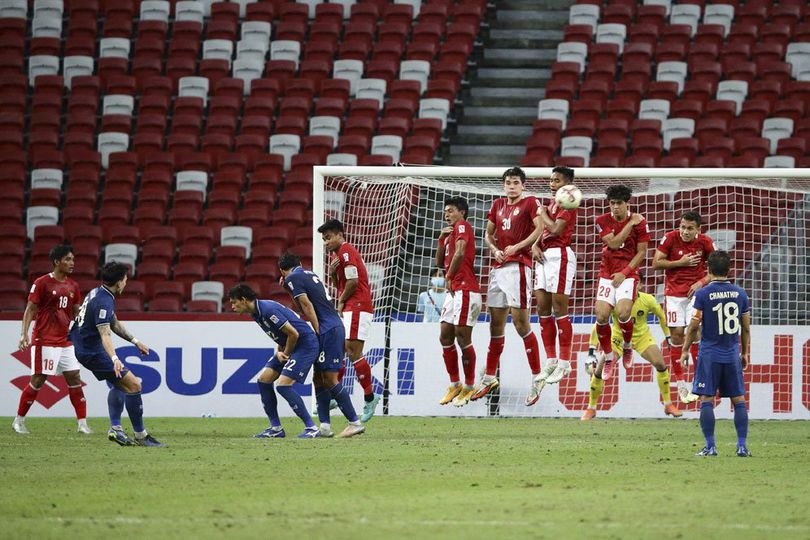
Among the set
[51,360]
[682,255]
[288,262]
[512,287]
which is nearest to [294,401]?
[288,262]

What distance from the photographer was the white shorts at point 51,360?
46.9 feet

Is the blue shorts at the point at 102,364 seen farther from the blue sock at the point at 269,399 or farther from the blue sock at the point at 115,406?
the blue sock at the point at 269,399

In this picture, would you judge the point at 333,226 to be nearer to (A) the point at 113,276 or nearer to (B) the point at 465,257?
(B) the point at 465,257

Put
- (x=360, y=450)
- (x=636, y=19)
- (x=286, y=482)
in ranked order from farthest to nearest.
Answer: (x=636, y=19) < (x=360, y=450) < (x=286, y=482)

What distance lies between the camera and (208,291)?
2012cm

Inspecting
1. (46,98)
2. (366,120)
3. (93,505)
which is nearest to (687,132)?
(366,120)

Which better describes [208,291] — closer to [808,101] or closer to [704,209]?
[704,209]

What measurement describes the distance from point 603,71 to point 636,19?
2260 millimetres

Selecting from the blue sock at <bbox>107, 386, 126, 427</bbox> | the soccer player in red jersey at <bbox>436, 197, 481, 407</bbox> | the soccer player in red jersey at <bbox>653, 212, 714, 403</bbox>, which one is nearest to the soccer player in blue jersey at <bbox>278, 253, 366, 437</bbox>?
the soccer player in red jersey at <bbox>436, 197, 481, 407</bbox>

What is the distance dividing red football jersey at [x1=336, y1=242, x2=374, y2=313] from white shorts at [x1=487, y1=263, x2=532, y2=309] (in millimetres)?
1398

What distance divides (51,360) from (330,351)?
12.6ft

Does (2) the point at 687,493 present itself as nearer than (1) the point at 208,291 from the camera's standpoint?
Yes

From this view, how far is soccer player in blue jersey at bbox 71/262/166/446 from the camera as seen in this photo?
38.9ft

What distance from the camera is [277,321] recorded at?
12273 mm
